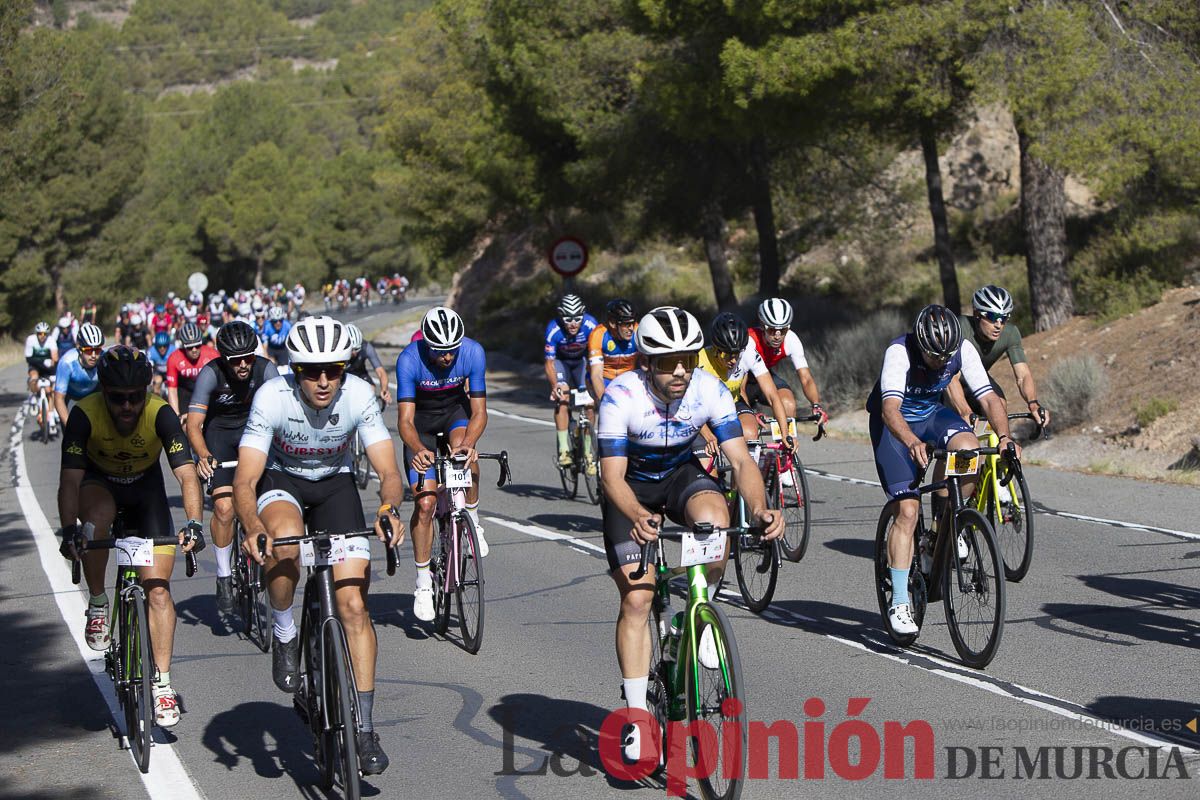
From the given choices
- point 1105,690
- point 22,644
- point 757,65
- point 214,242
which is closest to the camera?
point 1105,690

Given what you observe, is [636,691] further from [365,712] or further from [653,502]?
[365,712]

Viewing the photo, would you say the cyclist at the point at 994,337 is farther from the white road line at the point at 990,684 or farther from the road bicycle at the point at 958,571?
the white road line at the point at 990,684

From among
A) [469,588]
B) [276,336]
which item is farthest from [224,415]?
[276,336]

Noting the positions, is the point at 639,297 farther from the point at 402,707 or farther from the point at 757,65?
the point at 402,707

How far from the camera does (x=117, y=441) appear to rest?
7809mm

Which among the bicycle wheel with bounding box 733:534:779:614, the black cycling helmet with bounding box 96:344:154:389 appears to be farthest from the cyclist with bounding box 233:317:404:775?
the bicycle wheel with bounding box 733:534:779:614

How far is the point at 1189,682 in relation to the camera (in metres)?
7.52

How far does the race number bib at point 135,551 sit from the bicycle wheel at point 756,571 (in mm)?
3731

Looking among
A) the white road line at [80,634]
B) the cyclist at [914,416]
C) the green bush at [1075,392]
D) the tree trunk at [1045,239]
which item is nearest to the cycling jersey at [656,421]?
the cyclist at [914,416]

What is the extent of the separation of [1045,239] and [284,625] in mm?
17460

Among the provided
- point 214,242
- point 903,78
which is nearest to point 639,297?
point 903,78

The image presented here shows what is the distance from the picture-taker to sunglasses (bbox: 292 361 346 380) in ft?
21.3

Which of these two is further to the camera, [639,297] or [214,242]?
[214,242]

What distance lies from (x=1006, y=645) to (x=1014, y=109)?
13.0 metres
